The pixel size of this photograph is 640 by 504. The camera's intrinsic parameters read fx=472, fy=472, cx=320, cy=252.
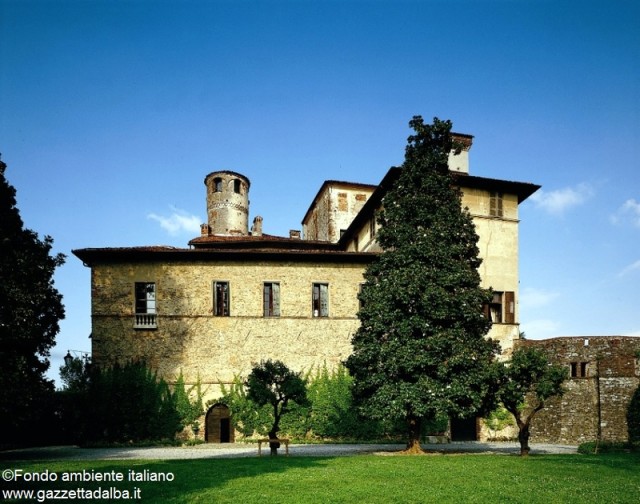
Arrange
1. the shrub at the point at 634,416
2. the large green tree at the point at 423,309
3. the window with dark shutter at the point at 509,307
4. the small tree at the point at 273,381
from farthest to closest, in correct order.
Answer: the window with dark shutter at the point at 509,307, the shrub at the point at 634,416, the small tree at the point at 273,381, the large green tree at the point at 423,309

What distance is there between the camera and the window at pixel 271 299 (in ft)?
80.0

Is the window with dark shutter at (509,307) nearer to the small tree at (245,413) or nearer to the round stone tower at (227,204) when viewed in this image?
the small tree at (245,413)

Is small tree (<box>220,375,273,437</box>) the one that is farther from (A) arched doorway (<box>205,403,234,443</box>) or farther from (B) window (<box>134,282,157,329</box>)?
(B) window (<box>134,282,157,329</box>)

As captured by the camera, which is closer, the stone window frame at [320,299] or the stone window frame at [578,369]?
the stone window frame at [578,369]

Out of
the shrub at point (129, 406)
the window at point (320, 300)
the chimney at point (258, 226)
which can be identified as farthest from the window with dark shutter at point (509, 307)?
the chimney at point (258, 226)

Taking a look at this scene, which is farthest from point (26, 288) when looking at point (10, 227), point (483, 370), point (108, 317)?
point (483, 370)

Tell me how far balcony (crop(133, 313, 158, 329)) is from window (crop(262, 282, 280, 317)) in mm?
5466

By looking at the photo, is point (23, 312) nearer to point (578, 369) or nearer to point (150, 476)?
point (150, 476)

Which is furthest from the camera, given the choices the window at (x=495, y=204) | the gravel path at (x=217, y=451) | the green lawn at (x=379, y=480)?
the window at (x=495, y=204)

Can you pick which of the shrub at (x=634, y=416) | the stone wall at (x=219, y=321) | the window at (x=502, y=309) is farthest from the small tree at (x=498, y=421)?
the stone wall at (x=219, y=321)

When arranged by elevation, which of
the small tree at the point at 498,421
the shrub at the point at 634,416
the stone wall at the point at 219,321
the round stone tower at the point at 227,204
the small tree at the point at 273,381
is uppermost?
the round stone tower at the point at 227,204

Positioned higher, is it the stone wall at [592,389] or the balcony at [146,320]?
the balcony at [146,320]

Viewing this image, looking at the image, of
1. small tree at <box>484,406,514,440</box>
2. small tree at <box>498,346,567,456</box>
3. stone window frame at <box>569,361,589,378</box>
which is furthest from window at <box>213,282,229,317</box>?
stone window frame at <box>569,361,589,378</box>

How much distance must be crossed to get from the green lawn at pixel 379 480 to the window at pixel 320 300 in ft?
34.3
